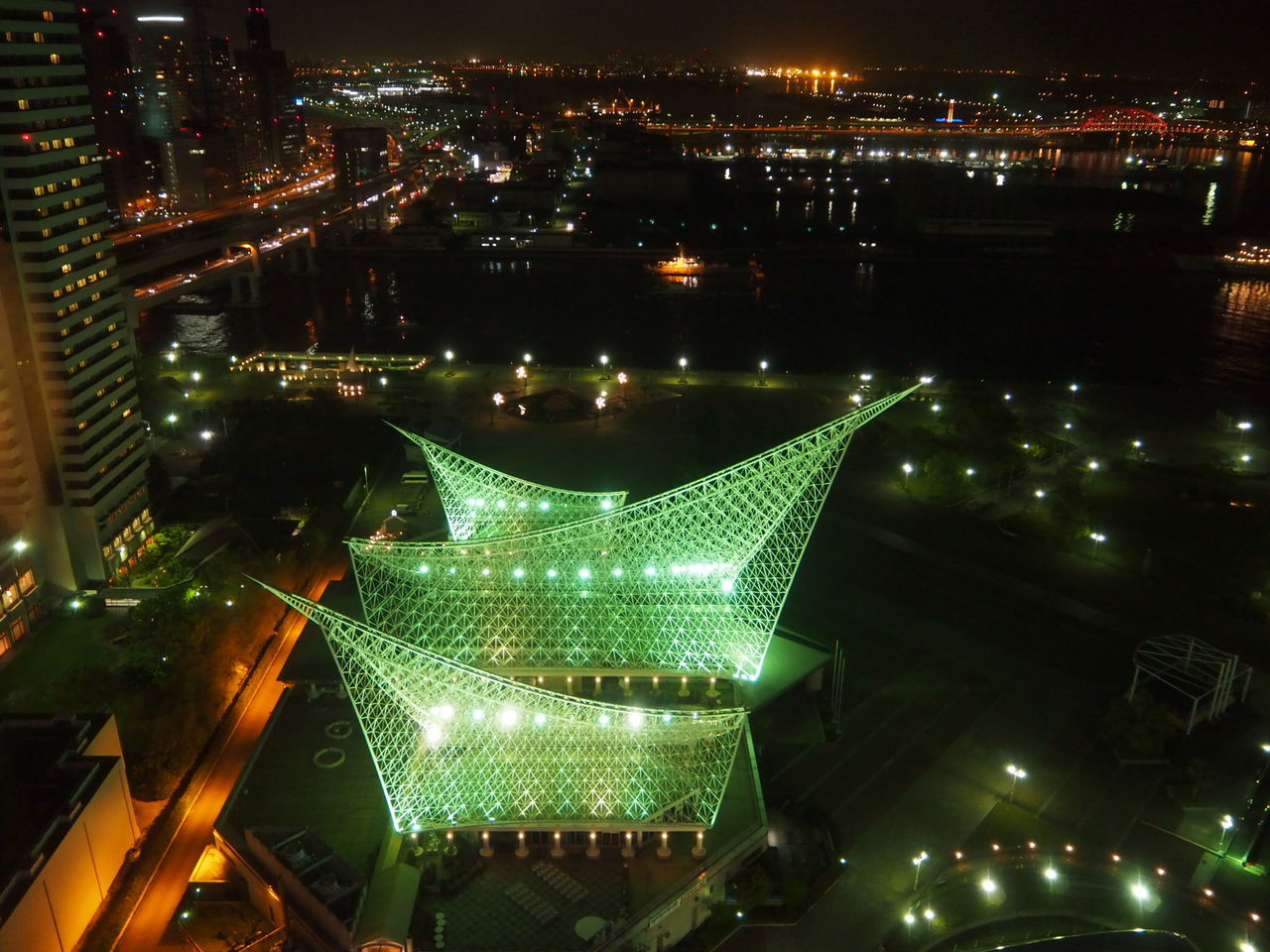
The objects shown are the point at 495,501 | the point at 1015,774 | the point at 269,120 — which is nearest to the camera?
the point at 1015,774

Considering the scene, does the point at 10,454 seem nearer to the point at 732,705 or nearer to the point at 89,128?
the point at 89,128

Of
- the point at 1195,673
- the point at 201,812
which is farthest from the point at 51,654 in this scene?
the point at 1195,673

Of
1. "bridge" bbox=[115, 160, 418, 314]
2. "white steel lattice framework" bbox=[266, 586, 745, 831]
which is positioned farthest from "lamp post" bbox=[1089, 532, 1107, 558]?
"bridge" bbox=[115, 160, 418, 314]

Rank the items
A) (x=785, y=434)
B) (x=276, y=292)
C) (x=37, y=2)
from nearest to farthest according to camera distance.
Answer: (x=37, y=2), (x=785, y=434), (x=276, y=292)

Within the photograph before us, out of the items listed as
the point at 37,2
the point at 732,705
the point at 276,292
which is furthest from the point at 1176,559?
the point at 276,292

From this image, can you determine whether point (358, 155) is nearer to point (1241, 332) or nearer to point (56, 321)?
point (1241, 332)
